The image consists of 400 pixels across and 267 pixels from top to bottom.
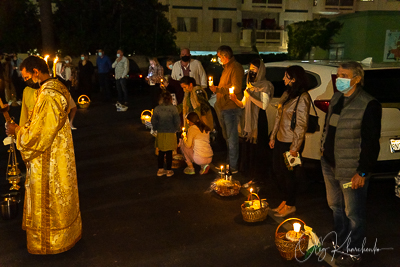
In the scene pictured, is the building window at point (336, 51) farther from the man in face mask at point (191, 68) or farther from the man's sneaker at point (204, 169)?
the man's sneaker at point (204, 169)

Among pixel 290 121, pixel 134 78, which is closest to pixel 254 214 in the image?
pixel 290 121

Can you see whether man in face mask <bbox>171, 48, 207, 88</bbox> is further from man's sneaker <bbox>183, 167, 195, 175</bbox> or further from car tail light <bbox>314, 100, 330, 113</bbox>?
car tail light <bbox>314, 100, 330, 113</bbox>

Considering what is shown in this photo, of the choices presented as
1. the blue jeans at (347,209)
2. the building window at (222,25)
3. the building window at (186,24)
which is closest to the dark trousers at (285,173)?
the blue jeans at (347,209)

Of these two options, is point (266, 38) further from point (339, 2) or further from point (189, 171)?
point (189, 171)

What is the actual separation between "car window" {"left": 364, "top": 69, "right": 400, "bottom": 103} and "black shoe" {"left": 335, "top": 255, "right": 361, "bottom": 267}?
2.29 meters

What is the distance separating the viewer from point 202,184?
22.7 ft

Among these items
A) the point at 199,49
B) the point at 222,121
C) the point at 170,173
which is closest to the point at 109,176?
the point at 170,173

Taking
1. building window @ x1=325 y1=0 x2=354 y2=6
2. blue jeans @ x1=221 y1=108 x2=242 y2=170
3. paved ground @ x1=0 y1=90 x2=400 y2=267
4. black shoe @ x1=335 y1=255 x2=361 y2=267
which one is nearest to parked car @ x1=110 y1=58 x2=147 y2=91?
paved ground @ x1=0 y1=90 x2=400 y2=267

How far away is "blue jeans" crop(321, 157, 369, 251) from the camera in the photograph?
4.07 m

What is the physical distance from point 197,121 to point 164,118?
1.84ft

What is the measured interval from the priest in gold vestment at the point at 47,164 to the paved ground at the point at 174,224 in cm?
30

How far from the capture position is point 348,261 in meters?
4.20

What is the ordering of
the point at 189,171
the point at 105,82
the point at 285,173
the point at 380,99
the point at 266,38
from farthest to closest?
the point at 266,38 → the point at 105,82 → the point at 189,171 → the point at 380,99 → the point at 285,173

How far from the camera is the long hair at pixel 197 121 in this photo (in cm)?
704
